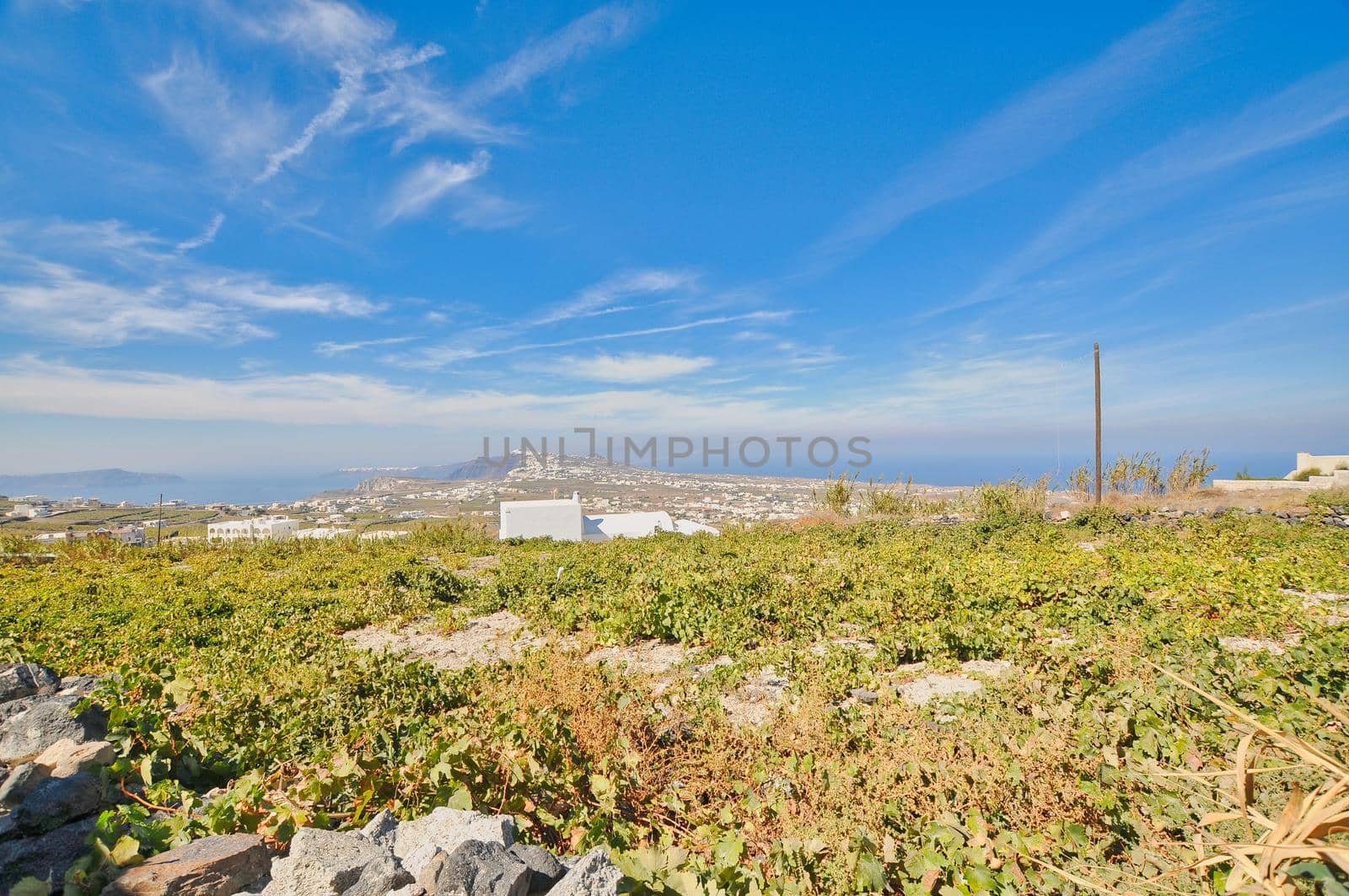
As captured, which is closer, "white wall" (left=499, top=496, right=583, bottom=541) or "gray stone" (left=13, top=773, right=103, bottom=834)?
"gray stone" (left=13, top=773, right=103, bottom=834)

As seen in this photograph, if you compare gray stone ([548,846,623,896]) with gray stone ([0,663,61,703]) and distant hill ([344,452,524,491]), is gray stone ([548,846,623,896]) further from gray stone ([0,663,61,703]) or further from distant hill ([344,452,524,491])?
distant hill ([344,452,524,491])

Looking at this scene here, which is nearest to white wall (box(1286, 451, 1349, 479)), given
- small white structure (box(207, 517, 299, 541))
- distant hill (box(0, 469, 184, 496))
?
small white structure (box(207, 517, 299, 541))

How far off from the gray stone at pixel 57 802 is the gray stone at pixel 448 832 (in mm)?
1699

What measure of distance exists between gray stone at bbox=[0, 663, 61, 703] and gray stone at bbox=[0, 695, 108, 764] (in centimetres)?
153

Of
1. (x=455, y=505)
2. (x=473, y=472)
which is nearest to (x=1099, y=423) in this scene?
(x=455, y=505)

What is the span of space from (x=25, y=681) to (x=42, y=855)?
380 centimetres

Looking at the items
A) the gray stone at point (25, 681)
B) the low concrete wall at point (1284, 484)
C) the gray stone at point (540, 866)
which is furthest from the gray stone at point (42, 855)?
the low concrete wall at point (1284, 484)

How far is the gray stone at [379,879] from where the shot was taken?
7.13ft

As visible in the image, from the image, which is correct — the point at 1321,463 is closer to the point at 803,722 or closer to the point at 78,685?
the point at 803,722

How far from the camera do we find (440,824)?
2637 mm

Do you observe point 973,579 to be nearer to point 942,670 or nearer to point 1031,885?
point 942,670

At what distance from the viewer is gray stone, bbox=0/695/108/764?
3506mm

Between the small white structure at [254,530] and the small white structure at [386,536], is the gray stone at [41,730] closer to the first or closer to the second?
the small white structure at [386,536]

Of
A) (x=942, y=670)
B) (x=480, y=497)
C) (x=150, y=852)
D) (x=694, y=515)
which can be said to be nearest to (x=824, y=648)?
(x=942, y=670)
